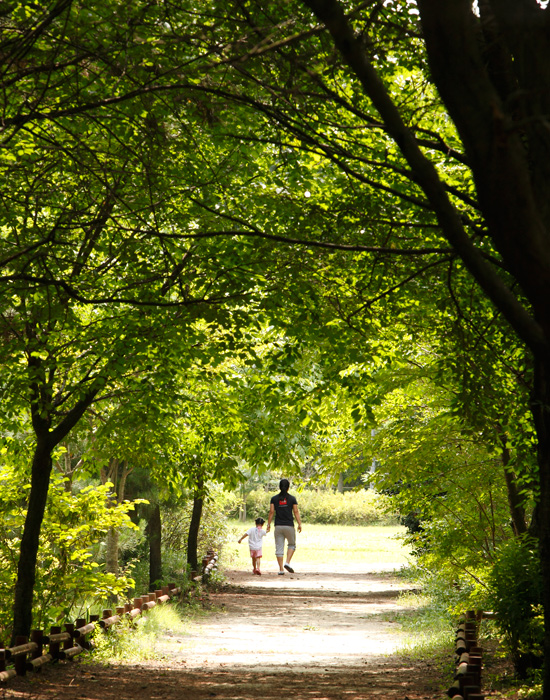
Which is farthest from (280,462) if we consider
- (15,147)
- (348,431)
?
(15,147)

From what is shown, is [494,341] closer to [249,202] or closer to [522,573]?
[522,573]

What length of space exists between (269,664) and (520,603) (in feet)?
12.2

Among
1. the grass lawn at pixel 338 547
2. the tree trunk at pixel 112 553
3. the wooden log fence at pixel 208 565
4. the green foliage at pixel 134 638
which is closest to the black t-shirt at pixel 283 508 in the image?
the wooden log fence at pixel 208 565

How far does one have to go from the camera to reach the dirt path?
771cm

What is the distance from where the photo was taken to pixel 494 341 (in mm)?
7672

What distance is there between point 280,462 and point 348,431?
1733mm

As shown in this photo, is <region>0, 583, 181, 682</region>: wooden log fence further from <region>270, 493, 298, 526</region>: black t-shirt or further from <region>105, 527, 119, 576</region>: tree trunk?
<region>270, 493, 298, 526</region>: black t-shirt

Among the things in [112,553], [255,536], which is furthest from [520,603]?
[255,536]

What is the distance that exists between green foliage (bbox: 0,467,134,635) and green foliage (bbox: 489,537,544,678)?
16.4 feet

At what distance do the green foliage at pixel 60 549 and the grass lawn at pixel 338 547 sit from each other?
43.3 ft

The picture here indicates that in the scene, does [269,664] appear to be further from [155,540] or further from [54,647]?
[155,540]

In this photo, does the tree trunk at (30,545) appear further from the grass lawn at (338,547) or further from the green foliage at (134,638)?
the grass lawn at (338,547)

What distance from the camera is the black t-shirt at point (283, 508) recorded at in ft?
66.3

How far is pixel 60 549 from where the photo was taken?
34.9 ft
